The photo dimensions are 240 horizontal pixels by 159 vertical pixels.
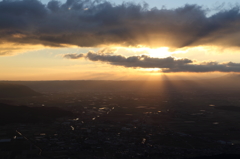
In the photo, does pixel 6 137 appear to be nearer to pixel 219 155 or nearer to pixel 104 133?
pixel 104 133

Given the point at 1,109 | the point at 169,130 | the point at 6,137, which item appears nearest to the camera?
the point at 6,137

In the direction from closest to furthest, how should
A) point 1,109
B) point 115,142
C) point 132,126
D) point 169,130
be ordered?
point 115,142 → point 169,130 → point 132,126 → point 1,109

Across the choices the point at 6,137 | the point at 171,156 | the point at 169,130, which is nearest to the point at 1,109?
the point at 6,137

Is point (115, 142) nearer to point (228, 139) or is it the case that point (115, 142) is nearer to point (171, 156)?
point (171, 156)

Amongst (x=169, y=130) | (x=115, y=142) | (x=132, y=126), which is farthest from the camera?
(x=132, y=126)

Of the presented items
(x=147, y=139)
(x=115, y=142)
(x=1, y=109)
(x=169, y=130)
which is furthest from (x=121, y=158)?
(x=1, y=109)

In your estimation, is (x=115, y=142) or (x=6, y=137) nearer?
(x=115, y=142)

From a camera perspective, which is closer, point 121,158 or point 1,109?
point 121,158

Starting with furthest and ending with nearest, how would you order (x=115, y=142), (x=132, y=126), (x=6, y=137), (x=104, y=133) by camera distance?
(x=132, y=126)
(x=104, y=133)
(x=6, y=137)
(x=115, y=142)

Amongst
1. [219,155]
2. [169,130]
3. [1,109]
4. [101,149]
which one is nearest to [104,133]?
[101,149]
